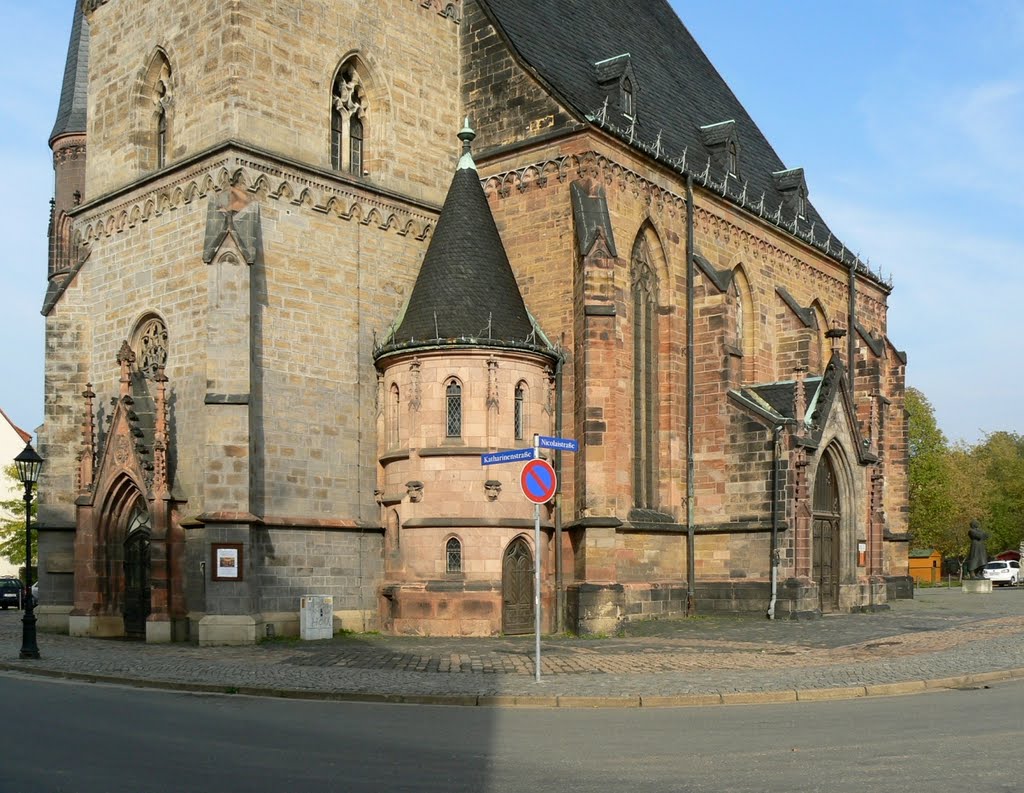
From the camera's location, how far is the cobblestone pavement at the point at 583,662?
14.5m

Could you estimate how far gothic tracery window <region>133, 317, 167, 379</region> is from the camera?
24.3 metres

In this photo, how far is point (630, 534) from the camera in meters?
26.1

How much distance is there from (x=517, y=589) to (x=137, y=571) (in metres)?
7.91

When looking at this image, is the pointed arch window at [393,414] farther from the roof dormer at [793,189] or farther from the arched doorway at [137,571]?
the roof dormer at [793,189]

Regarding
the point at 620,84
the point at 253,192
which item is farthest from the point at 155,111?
the point at 620,84

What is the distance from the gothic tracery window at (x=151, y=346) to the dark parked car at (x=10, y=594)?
23.2m

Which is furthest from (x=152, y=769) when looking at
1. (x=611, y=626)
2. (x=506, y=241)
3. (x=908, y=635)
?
(x=506, y=241)

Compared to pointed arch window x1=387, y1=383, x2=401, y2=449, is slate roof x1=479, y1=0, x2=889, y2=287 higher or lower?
higher

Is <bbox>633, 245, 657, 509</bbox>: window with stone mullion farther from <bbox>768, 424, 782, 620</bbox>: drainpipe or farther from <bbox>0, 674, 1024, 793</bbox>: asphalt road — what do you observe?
<bbox>0, 674, 1024, 793</bbox>: asphalt road

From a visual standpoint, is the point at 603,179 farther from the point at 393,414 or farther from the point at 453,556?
the point at 453,556

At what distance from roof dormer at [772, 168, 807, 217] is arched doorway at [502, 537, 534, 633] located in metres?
18.5

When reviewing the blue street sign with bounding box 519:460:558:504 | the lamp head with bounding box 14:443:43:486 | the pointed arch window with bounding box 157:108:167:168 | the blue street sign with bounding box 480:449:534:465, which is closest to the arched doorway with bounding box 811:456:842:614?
the blue street sign with bounding box 480:449:534:465

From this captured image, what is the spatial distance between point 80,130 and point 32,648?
20429mm

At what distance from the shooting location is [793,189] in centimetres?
3803
